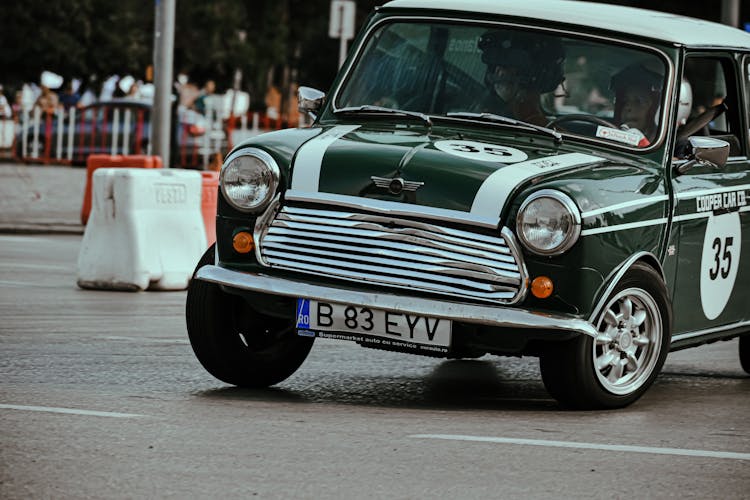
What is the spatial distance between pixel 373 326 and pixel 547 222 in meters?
0.88

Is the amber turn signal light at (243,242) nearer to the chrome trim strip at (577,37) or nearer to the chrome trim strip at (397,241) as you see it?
the chrome trim strip at (397,241)

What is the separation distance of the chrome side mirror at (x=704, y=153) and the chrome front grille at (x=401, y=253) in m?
1.48

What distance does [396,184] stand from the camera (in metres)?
7.97

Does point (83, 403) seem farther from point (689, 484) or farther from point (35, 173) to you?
point (35, 173)

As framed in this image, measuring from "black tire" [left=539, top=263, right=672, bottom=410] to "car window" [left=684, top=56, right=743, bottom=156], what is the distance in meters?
1.58

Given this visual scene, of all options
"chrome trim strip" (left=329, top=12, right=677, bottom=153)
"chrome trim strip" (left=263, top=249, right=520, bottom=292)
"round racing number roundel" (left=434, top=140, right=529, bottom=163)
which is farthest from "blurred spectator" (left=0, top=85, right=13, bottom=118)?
"chrome trim strip" (left=263, top=249, right=520, bottom=292)

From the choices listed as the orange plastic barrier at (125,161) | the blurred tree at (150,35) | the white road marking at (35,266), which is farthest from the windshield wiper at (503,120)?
the blurred tree at (150,35)

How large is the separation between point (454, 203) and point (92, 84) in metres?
43.0

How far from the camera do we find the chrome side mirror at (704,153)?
8914mm

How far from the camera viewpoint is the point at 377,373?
9641mm

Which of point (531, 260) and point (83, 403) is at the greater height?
point (531, 260)

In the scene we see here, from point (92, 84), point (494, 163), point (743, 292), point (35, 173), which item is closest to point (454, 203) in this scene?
point (494, 163)

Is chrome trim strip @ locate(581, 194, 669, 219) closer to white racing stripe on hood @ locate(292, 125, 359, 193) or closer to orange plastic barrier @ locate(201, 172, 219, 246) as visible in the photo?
white racing stripe on hood @ locate(292, 125, 359, 193)

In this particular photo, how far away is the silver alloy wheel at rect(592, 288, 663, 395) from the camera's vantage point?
8234mm
